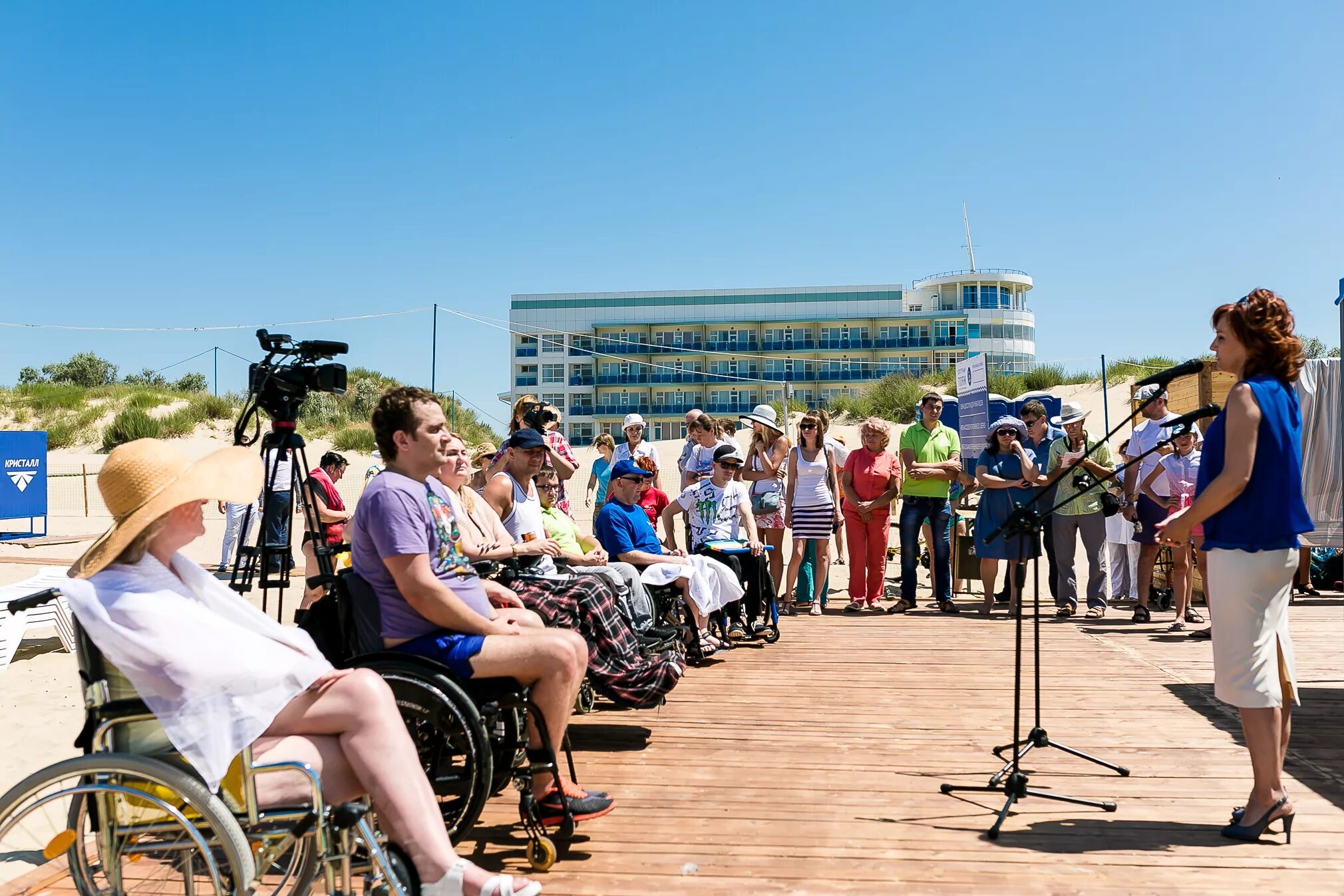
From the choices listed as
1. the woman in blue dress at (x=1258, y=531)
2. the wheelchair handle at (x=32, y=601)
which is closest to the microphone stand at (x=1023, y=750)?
the woman in blue dress at (x=1258, y=531)

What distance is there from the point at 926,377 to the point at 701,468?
89.9ft

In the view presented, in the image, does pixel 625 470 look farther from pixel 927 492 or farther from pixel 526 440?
pixel 927 492

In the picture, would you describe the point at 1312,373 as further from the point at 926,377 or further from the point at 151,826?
the point at 926,377

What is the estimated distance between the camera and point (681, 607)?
22.9 feet

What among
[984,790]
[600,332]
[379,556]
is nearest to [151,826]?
[379,556]

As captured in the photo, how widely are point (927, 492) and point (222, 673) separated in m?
7.52

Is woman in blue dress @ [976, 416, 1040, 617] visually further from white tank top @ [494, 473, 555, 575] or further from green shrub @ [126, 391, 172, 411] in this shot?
green shrub @ [126, 391, 172, 411]

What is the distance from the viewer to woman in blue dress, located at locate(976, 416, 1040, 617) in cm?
865

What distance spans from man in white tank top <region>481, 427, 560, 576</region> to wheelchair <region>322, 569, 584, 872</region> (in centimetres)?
204

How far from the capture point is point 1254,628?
361 centimetres

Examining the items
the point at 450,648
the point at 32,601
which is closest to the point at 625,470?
the point at 450,648

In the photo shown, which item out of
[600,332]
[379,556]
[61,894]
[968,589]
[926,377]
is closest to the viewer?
[61,894]

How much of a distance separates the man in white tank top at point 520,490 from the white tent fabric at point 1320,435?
18.5ft

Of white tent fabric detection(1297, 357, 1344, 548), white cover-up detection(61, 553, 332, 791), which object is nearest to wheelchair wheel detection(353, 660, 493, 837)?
white cover-up detection(61, 553, 332, 791)
